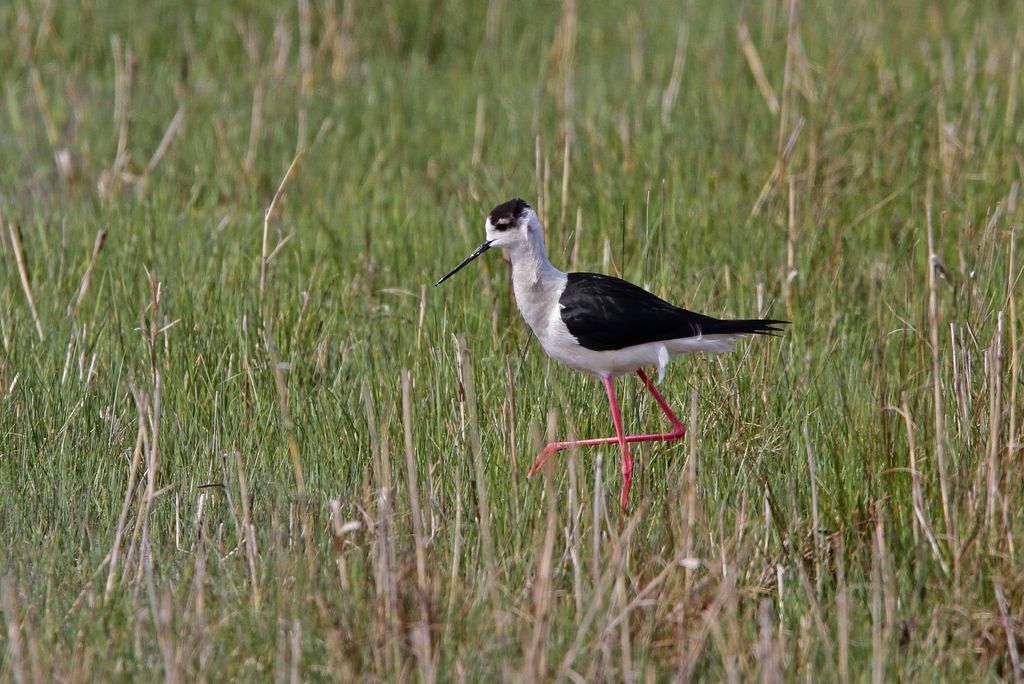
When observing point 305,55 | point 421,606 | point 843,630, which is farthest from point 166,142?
point 843,630

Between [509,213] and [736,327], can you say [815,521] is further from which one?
[509,213]

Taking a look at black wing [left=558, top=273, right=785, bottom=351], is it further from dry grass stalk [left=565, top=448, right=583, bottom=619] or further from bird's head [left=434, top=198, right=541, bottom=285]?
dry grass stalk [left=565, top=448, right=583, bottom=619]

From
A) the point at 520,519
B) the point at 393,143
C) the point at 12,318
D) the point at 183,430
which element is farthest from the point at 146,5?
the point at 520,519

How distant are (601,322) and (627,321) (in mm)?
83

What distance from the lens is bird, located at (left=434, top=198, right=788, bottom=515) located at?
378cm

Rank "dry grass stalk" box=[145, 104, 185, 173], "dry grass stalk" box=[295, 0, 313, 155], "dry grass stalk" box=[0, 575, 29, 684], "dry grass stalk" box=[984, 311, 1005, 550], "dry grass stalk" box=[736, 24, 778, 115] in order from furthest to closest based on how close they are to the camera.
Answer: "dry grass stalk" box=[295, 0, 313, 155] → "dry grass stalk" box=[736, 24, 778, 115] → "dry grass stalk" box=[145, 104, 185, 173] → "dry grass stalk" box=[984, 311, 1005, 550] → "dry grass stalk" box=[0, 575, 29, 684]

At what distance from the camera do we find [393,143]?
701cm

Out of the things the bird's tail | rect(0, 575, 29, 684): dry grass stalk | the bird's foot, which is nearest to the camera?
rect(0, 575, 29, 684): dry grass stalk

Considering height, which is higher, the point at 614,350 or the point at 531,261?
the point at 531,261

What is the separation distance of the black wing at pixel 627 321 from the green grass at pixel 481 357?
235mm

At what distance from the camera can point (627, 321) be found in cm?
380

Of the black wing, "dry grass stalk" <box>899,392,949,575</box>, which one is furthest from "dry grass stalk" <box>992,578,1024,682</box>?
the black wing

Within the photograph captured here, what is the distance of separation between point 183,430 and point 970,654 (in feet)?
7.57

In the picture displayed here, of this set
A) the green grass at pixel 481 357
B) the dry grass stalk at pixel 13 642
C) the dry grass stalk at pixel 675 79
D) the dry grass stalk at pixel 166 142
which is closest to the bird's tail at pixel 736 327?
the green grass at pixel 481 357
